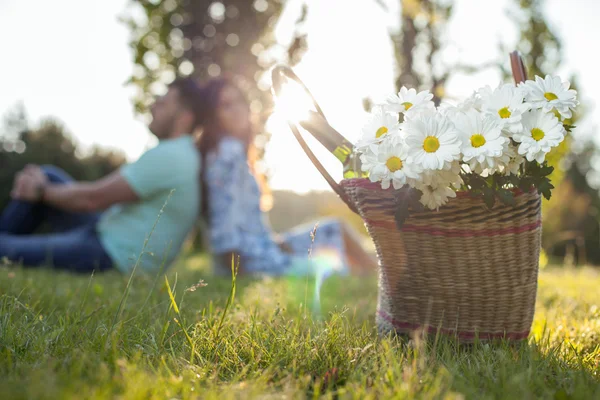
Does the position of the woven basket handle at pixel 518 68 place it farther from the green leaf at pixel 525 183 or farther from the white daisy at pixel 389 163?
the white daisy at pixel 389 163

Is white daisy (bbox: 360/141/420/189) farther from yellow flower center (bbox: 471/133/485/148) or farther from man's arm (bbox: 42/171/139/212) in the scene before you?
man's arm (bbox: 42/171/139/212)

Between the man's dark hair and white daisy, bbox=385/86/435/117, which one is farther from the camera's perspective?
the man's dark hair

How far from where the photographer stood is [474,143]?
1.26 metres

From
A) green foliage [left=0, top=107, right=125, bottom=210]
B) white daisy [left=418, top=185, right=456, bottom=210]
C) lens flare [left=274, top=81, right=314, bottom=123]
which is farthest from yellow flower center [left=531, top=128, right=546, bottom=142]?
green foliage [left=0, top=107, right=125, bottom=210]

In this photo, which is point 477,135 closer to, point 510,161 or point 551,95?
point 510,161

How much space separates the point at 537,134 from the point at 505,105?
0.11 m

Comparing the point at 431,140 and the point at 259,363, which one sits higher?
the point at 431,140

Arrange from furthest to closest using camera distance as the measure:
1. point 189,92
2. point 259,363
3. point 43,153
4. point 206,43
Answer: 1. point 43,153
2. point 206,43
3. point 189,92
4. point 259,363

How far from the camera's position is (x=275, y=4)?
4891 mm

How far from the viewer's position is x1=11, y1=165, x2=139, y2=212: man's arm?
328 cm

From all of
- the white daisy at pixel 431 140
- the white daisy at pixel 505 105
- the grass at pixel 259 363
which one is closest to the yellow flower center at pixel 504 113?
the white daisy at pixel 505 105

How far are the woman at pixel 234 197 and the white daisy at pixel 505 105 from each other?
264 centimetres

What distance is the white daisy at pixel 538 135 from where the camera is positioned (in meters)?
1.22

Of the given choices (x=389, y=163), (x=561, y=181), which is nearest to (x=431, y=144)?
(x=389, y=163)
